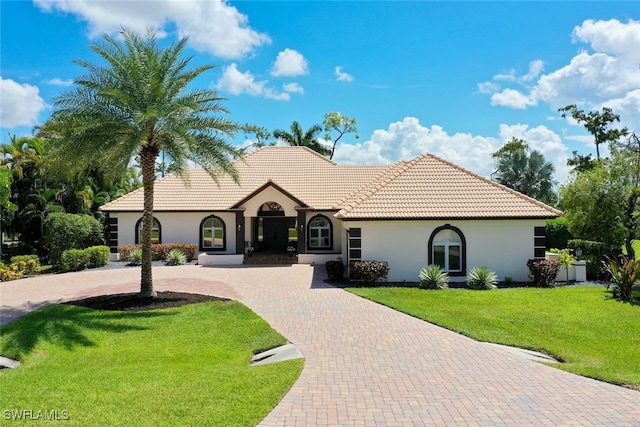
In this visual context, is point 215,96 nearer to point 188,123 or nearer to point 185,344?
point 188,123

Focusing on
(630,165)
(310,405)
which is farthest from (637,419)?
(630,165)

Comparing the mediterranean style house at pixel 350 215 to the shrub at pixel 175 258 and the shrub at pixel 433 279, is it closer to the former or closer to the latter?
the shrub at pixel 175 258

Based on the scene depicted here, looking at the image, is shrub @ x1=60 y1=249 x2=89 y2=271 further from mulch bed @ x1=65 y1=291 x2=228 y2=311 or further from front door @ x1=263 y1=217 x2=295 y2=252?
front door @ x1=263 y1=217 x2=295 y2=252

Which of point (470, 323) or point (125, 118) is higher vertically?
point (125, 118)

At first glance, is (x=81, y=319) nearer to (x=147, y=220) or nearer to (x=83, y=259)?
(x=147, y=220)

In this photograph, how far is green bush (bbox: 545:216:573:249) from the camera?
29.1m

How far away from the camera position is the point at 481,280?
715 inches

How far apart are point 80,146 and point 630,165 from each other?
23.7m

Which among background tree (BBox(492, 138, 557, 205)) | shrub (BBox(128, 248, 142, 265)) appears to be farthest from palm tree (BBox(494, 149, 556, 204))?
shrub (BBox(128, 248, 142, 265))

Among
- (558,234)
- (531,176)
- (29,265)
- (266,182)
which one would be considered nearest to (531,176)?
(531,176)

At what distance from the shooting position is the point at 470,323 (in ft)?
42.4

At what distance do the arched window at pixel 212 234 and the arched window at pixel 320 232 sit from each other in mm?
5466

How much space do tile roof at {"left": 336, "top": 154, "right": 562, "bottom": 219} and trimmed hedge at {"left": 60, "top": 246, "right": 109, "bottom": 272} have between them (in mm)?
14186

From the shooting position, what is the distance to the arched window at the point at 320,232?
1067 inches
